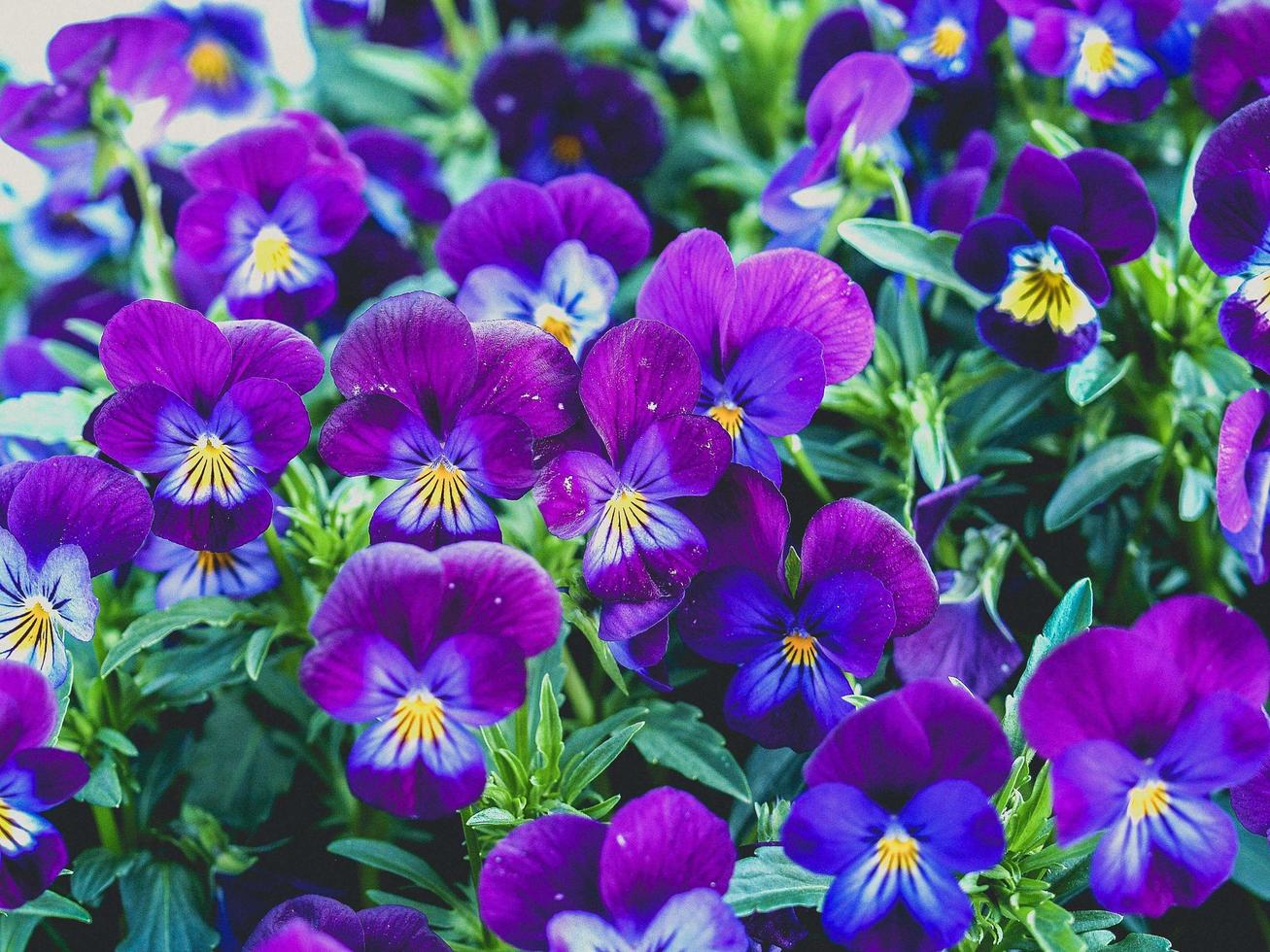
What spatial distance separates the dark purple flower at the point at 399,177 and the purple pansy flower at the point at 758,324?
0.55 metres

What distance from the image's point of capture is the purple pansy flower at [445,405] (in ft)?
2.35

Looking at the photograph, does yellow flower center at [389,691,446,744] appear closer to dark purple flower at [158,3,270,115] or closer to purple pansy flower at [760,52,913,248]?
purple pansy flower at [760,52,913,248]

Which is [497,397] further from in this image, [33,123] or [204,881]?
[33,123]

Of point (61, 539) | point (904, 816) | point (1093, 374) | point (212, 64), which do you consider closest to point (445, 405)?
point (61, 539)

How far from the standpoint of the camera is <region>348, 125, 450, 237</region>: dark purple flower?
1.27 metres

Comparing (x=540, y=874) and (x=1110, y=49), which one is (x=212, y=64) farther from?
(x=540, y=874)

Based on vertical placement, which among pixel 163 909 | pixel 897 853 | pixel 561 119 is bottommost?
pixel 163 909

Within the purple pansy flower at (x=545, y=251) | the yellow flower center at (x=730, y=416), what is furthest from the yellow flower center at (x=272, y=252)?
the yellow flower center at (x=730, y=416)

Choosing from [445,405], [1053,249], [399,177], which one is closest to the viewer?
[445,405]

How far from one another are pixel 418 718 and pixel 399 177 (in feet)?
2.42

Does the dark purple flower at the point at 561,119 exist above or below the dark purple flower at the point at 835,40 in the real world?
below

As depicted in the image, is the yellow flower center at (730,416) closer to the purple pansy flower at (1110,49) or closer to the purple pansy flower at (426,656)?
the purple pansy flower at (426,656)

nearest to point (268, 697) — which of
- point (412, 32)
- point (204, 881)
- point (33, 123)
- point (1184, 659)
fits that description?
point (204, 881)

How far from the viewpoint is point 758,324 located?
785 millimetres
